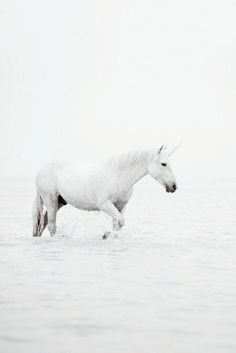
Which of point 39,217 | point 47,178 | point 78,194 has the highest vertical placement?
point 47,178

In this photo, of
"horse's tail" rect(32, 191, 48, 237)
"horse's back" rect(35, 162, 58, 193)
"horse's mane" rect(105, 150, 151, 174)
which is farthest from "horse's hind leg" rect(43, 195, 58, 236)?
"horse's mane" rect(105, 150, 151, 174)

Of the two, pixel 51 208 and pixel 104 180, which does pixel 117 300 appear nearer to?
pixel 104 180

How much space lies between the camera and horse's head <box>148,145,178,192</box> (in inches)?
404

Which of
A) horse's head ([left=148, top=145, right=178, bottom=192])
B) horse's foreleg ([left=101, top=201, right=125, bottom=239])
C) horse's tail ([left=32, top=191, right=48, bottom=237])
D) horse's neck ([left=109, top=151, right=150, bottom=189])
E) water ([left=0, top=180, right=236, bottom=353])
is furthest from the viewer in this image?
horse's tail ([left=32, top=191, right=48, bottom=237])

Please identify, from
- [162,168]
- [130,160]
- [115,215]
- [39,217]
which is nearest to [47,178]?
[39,217]

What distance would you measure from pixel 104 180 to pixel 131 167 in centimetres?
48

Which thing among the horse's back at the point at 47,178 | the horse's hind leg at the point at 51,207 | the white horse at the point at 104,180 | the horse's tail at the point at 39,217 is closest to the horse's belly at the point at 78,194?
the white horse at the point at 104,180

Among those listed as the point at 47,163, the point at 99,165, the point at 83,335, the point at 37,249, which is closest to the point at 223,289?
the point at 83,335

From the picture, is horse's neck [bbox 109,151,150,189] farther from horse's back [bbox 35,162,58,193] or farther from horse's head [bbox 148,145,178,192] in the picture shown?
horse's back [bbox 35,162,58,193]

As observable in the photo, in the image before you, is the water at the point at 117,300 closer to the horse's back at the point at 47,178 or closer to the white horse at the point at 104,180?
the white horse at the point at 104,180

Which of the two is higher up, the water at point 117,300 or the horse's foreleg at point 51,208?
the horse's foreleg at point 51,208

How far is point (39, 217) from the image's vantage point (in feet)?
38.4

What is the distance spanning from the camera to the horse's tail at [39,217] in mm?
11602

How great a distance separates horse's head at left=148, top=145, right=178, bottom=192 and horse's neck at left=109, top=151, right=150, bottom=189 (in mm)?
129
